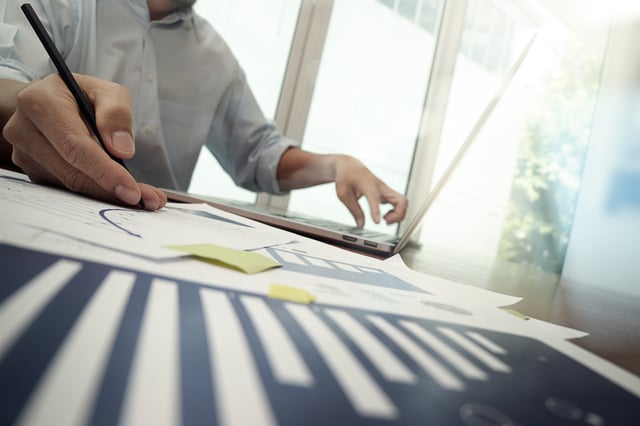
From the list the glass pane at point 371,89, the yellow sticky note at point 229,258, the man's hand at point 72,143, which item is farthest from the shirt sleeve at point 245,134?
the yellow sticky note at point 229,258

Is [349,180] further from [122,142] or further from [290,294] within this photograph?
[290,294]

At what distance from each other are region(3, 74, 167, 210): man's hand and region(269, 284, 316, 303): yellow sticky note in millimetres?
197

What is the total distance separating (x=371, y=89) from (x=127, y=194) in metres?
1.67

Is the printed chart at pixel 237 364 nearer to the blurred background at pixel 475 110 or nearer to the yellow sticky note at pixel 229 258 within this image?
the yellow sticky note at pixel 229 258

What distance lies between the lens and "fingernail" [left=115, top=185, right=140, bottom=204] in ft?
0.99

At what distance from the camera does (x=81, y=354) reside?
8cm

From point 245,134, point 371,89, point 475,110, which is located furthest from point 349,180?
point 475,110

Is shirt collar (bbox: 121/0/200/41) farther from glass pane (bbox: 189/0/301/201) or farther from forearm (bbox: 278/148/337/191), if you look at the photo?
glass pane (bbox: 189/0/301/201)

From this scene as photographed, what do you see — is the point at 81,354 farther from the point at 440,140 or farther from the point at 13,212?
the point at 440,140

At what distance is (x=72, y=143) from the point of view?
0.99 ft

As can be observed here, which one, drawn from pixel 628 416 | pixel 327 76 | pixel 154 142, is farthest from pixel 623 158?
pixel 628 416

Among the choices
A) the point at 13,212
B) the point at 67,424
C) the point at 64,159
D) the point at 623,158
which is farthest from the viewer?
the point at 623,158

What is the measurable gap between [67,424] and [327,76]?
1630 mm

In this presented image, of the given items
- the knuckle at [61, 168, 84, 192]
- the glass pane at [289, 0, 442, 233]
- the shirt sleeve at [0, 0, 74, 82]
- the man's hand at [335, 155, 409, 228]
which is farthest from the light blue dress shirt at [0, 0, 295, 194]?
the glass pane at [289, 0, 442, 233]
